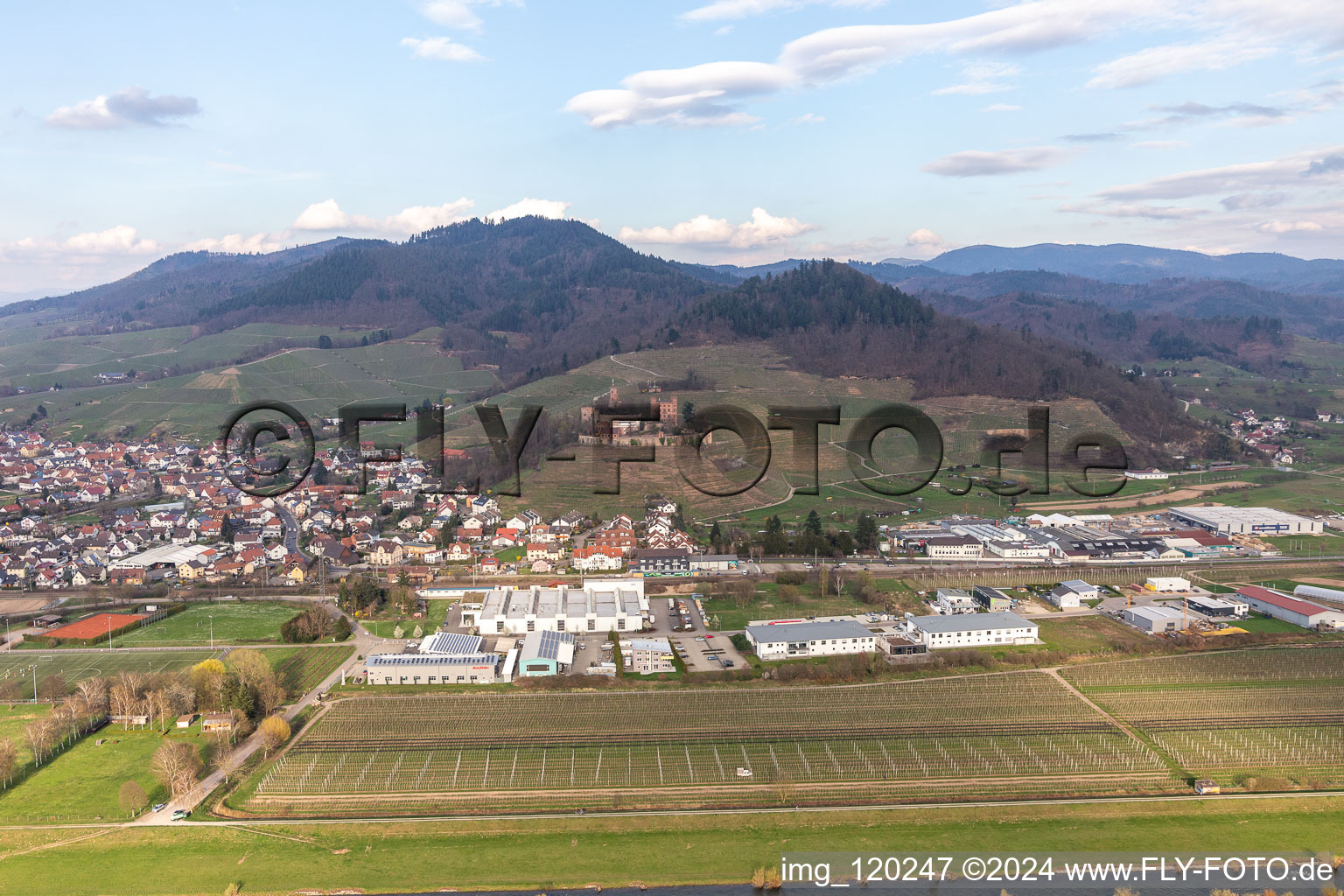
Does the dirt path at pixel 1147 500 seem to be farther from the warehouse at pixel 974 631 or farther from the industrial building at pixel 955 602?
the warehouse at pixel 974 631

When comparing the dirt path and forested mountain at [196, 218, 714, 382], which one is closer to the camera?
the dirt path

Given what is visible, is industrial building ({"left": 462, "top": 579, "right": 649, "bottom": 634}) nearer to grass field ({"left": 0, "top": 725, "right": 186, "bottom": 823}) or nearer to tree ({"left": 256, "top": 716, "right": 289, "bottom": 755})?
tree ({"left": 256, "top": 716, "right": 289, "bottom": 755})

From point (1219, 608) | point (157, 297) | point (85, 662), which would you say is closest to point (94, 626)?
point (85, 662)

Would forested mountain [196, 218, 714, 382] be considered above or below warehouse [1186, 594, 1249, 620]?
above

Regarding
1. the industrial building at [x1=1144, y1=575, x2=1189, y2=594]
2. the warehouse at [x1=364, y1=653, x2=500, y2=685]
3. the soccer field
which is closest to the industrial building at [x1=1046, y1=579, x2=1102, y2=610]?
the industrial building at [x1=1144, y1=575, x2=1189, y2=594]

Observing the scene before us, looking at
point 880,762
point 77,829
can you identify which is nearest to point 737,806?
point 880,762

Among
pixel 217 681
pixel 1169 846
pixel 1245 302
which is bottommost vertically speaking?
pixel 1169 846

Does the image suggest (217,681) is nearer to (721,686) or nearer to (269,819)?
(269,819)
